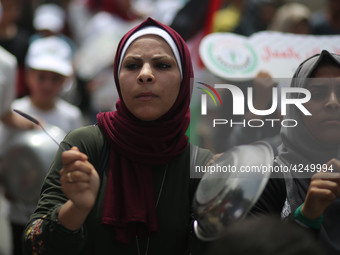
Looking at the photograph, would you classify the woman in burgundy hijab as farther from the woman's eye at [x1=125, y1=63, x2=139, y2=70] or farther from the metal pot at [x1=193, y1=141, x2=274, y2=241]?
the metal pot at [x1=193, y1=141, x2=274, y2=241]

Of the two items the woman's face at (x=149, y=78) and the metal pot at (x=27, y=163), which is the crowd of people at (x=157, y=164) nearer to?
the woman's face at (x=149, y=78)

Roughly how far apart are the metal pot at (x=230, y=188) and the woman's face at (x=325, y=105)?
229 millimetres

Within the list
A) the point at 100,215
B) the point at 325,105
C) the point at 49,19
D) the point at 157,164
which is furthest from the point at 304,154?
the point at 49,19

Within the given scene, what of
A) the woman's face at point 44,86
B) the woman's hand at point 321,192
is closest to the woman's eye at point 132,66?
the woman's hand at point 321,192

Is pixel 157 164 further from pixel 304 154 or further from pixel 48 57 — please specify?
pixel 48 57

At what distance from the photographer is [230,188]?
2.09 meters

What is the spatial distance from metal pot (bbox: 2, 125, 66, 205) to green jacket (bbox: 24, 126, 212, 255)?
→ 5.80 ft

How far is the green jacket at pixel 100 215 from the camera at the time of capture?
2283 mm

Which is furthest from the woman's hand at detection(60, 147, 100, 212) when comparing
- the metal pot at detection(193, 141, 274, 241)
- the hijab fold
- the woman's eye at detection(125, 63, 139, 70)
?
the hijab fold

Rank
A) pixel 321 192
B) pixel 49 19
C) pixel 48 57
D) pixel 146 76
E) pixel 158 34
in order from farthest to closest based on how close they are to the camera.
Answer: pixel 49 19
pixel 48 57
pixel 158 34
pixel 146 76
pixel 321 192

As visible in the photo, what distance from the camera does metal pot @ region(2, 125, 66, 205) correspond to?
4.22 meters

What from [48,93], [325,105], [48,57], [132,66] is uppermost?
[132,66]

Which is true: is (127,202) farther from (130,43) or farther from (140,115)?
(130,43)

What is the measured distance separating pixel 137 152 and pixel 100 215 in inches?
11.3
